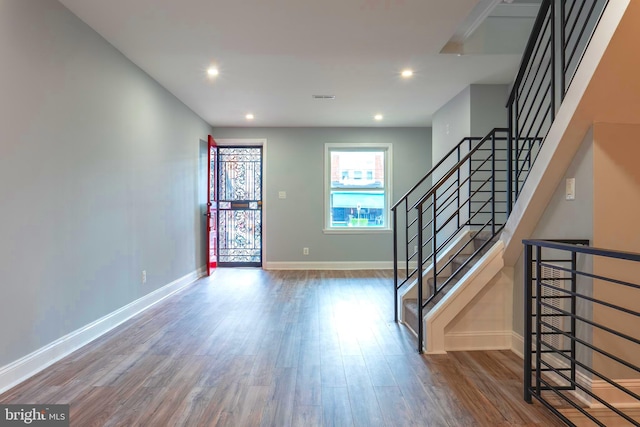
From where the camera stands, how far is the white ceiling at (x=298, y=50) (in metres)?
2.59

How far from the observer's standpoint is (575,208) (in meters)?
2.07

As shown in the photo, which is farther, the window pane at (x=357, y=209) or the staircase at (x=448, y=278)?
the window pane at (x=357, y=209)

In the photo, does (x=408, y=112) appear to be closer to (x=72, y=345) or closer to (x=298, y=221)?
(x=298, y=221)

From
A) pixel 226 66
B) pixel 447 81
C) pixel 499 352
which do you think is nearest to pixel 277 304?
pixel 499 352

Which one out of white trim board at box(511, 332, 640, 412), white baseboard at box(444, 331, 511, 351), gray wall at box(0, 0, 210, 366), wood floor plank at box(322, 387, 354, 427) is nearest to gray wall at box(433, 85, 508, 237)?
white baseboard at box(444, 331, 511, 351)

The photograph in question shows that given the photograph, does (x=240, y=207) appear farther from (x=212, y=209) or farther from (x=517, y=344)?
(x=517, y=344)

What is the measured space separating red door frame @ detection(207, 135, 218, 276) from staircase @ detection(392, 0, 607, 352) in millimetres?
3139

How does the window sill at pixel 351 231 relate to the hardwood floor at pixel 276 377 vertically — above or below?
above

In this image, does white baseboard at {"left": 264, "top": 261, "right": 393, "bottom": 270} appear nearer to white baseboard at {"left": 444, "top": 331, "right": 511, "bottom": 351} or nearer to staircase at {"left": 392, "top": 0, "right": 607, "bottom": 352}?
staircase at {"left": 392, "top": 0, "right": 607, "bottom": 352}

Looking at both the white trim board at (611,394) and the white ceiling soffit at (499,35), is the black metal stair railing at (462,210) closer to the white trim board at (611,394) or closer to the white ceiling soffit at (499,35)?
the white ceiling soffit at (499,35)

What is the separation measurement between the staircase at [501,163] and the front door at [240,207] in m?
3.09

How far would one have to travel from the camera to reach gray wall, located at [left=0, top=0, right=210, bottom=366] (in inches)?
85.2

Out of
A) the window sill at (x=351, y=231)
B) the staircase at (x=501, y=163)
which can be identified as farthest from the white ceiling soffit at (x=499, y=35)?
the window sill at (x=351, y=231)

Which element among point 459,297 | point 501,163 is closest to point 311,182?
point 501,163
